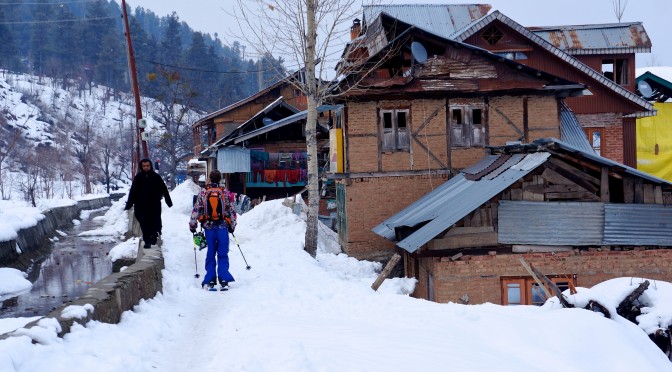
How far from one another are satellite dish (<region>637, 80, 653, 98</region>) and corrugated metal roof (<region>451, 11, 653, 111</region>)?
143 inches

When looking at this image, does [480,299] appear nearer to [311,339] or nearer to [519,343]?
[519,343]

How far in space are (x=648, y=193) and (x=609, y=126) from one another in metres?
12.9

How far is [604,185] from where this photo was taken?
14.6 m

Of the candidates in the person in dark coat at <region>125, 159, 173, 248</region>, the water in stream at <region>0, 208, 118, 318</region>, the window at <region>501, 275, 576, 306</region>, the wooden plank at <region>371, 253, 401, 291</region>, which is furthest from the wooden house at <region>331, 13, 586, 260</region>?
the person in dark coat at <region>125, 159, 173, 248</region>

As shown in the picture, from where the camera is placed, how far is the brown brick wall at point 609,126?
26266mm

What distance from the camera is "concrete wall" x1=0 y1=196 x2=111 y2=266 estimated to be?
18.2 meters

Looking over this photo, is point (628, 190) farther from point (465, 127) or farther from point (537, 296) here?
point (465, 127)

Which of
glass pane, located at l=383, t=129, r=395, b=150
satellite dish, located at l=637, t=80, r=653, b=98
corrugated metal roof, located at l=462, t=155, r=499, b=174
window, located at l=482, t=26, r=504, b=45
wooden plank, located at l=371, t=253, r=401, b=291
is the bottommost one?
wooden plank, located at l=371, t=253, r=401, b=291

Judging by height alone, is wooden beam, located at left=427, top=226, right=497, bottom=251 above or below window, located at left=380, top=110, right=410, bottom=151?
below

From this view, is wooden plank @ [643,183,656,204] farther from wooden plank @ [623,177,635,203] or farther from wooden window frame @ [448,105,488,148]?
wooden window frame @ [448,105,488,148]

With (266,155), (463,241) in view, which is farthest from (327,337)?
(266,155)

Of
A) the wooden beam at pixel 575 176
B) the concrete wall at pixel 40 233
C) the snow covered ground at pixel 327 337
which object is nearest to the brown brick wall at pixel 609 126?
the wooden beam at pixel 575 176

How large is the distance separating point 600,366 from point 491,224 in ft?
25.8

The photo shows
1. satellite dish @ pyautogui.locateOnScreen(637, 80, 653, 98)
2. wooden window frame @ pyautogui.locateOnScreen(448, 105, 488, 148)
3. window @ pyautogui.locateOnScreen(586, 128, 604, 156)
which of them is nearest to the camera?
wooden window frame @ pyautogui.locateOnScreen(448, 105, 488, 148)
